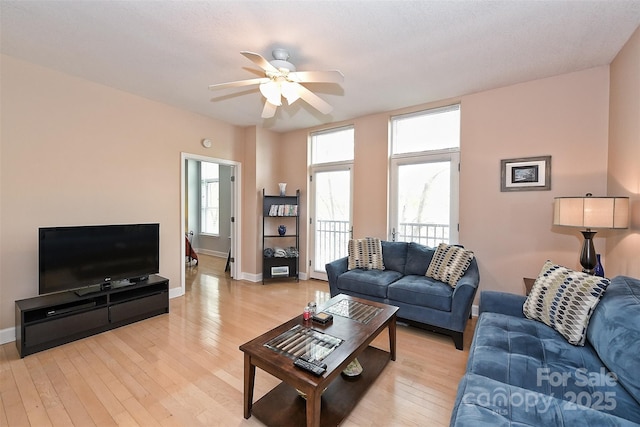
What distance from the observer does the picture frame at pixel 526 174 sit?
300 centimetres

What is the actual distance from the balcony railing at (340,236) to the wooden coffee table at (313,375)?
1.85m

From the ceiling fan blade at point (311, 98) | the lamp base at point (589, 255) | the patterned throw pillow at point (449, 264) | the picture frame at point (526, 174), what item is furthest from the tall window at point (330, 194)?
the lamp base at point (589, 255)

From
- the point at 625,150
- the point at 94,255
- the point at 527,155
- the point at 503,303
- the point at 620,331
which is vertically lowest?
the point at 503,303

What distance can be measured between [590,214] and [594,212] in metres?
0.03

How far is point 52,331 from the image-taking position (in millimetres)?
2529

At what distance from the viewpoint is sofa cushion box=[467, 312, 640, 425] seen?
1.30m

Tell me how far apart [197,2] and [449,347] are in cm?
354

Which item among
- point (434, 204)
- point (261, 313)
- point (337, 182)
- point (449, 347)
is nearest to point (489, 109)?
point (434, 204)

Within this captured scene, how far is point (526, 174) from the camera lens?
3102mm

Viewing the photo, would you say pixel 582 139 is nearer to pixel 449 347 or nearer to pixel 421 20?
pixel 421 20

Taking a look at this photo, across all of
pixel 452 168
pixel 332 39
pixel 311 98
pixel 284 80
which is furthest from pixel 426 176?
pixel 284 80

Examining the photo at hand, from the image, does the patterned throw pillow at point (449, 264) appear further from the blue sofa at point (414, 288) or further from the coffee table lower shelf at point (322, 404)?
the coffee table lower shelf at point (322, 404)

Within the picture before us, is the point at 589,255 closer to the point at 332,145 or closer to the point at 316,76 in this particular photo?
the point at 316,76

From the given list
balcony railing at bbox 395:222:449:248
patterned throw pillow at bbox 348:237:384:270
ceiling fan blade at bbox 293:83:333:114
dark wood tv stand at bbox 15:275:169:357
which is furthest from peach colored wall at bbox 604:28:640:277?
dark wood tv stand at bbox 15:275:169:357
